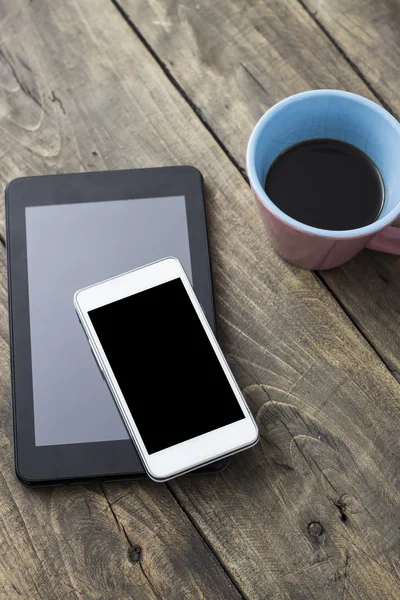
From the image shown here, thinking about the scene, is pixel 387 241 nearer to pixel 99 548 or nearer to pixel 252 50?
pixel 252 50

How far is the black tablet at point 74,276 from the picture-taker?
552 mm

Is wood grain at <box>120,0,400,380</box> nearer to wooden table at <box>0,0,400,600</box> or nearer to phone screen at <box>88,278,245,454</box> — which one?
wooden table at <box>0,0,400,600</box>

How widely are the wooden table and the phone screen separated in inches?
1.8

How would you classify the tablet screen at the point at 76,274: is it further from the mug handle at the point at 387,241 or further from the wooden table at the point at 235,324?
the mug handle at the point at 387,241

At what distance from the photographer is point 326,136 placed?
1.79 ft

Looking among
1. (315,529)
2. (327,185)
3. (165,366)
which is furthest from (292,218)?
(315,529)

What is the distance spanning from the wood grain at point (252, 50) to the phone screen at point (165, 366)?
167mm

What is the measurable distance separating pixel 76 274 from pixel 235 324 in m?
0.15

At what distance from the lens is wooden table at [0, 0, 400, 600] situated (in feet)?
1.80

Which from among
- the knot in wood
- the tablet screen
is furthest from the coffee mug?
the knot in wood

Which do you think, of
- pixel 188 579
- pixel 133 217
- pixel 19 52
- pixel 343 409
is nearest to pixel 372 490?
pixel 343 409

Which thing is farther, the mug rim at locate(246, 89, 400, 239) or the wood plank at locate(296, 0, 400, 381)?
the wood plank at locate(296, 0, 400, 381)

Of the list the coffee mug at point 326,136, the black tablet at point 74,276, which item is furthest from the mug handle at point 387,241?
the black tablet at point 74,276

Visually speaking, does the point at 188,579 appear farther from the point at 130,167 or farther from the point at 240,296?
the point at 130,167
